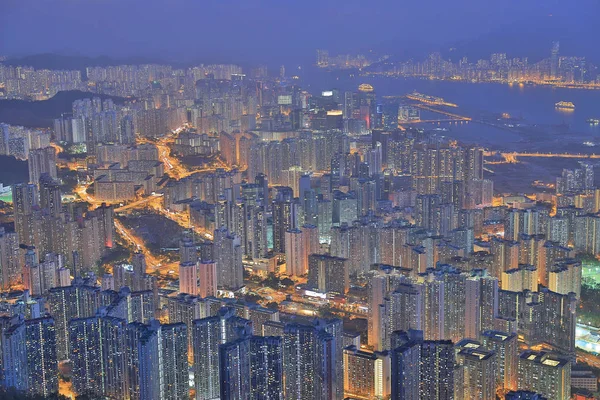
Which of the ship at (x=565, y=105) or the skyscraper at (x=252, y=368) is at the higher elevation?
the ship at (x=565, y=105)

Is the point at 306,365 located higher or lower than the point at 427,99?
lower

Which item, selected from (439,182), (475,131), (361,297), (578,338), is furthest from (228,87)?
(578,338)

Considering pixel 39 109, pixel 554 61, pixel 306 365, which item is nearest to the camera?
pixel 306 365

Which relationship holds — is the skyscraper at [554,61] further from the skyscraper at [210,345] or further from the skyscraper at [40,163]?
the skyscraper at [210,345]

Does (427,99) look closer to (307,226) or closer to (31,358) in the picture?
(307,226)

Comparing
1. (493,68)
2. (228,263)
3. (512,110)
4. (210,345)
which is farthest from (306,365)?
(493,68)

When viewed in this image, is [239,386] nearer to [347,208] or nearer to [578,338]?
[578,338]

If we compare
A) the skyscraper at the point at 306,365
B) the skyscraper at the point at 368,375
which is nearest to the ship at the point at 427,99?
the skyscraper at the point at 368,375

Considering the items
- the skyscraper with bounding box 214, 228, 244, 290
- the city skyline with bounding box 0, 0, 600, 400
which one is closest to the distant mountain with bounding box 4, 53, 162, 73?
the city skyline with bounding box 0, 0, 600, 400
